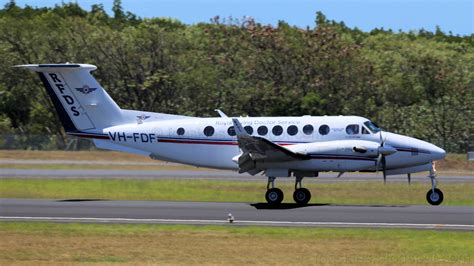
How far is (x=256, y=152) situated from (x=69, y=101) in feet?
22.7

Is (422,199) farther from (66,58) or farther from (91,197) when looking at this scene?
(66,58)

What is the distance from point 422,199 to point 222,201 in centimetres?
659

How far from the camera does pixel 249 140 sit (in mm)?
27609

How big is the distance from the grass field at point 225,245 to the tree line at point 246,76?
3597cm

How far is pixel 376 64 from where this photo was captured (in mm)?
70438

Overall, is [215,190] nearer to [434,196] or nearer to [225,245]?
[434,196]

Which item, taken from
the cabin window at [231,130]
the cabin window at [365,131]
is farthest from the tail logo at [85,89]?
the cabin window at [365,131]

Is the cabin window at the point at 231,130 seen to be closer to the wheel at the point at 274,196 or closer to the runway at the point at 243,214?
the runway at the point at 243,214

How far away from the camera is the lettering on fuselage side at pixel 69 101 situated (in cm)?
3119

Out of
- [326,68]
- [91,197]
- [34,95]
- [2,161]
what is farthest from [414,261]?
[34,95]

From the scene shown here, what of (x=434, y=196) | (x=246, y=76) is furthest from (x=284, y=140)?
(x=246, y=76)

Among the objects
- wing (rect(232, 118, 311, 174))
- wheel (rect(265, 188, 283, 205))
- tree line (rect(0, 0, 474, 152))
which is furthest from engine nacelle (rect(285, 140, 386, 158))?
tree line (rect(0, 0, 474, 152))

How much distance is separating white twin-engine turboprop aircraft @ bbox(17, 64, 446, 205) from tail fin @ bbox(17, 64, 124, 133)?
33 millimetres

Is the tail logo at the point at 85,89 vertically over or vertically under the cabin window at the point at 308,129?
over
